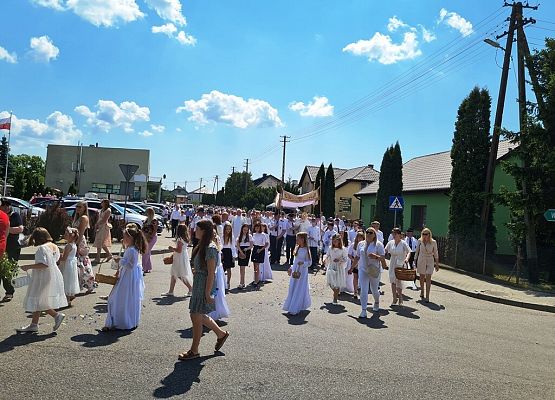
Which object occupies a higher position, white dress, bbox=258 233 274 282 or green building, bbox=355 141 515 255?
green building, bbox=355 141 515 255

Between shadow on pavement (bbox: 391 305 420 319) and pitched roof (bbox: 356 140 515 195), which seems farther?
pitched roof (bbox: 356 140 515 195)

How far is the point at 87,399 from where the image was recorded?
4.71 meters

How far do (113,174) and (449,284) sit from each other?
8168cm

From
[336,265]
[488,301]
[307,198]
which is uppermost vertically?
[307,198]

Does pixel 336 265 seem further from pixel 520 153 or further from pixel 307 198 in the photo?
pixel 307 198

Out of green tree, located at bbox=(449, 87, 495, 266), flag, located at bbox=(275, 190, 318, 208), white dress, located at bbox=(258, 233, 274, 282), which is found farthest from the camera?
flag, located at bbox=(275, 190, 318, 208)

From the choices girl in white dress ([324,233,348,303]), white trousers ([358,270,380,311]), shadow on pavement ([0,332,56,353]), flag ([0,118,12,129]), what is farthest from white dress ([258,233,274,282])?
flag ([0,118,12,129])

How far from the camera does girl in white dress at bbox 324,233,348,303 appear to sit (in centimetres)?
1120

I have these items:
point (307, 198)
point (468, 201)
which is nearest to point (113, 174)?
point (307, 198)

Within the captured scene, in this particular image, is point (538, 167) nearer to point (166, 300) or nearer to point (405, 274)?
point (405, 274)

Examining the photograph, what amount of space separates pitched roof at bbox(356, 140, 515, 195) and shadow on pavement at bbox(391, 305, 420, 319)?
16193mm

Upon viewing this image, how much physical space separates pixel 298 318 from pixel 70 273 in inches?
160

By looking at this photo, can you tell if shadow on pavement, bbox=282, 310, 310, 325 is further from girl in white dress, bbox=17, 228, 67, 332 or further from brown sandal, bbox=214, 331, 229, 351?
girl in white dress, bbox=17, 228, 67, 332

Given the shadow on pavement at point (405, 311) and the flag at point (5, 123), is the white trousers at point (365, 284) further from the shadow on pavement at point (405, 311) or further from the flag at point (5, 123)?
the flag at point (5, 123)
